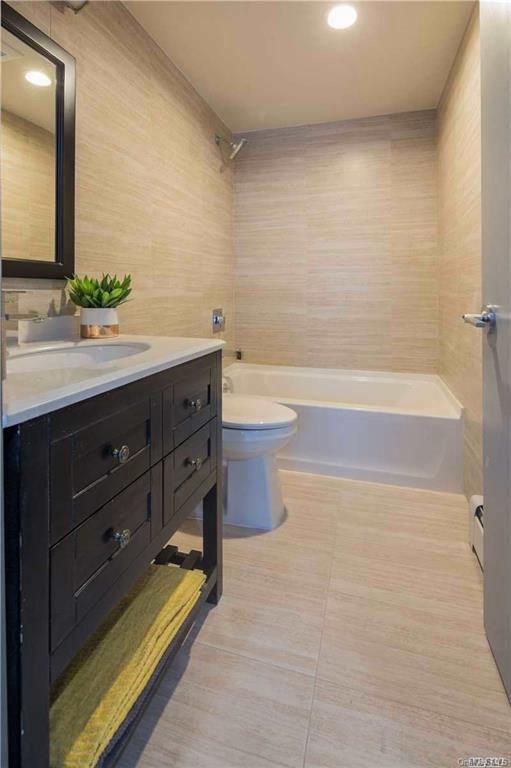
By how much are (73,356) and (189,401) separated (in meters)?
0.44

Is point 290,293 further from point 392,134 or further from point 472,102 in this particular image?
point 472,102

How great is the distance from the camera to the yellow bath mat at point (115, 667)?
765mm

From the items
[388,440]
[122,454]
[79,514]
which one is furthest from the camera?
[388,440]

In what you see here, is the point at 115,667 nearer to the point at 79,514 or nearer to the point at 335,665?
the point at 79,514

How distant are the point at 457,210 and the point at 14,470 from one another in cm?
246

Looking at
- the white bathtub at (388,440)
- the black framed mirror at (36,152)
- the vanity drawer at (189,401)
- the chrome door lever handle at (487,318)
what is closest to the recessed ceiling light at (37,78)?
the black framed mirror at (36,152)

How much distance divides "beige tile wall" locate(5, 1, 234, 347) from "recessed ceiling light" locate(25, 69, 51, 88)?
0.54 feet

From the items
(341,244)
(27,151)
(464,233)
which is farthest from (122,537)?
(341,244)

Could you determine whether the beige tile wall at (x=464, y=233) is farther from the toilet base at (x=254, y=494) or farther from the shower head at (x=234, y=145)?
the shower head at (x=234, y=145)

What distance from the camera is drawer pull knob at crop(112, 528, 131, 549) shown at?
82 centimetres

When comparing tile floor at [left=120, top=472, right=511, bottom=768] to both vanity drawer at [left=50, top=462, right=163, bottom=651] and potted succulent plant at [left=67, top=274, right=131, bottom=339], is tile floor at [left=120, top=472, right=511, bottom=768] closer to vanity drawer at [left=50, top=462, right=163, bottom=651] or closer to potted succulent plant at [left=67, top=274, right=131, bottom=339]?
Answer: vanity drawer at [left=50, top=462, right=163, bottom=651]

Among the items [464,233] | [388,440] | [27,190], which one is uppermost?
[464,233]

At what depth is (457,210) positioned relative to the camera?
2.26m

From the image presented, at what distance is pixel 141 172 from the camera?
1.97 m
